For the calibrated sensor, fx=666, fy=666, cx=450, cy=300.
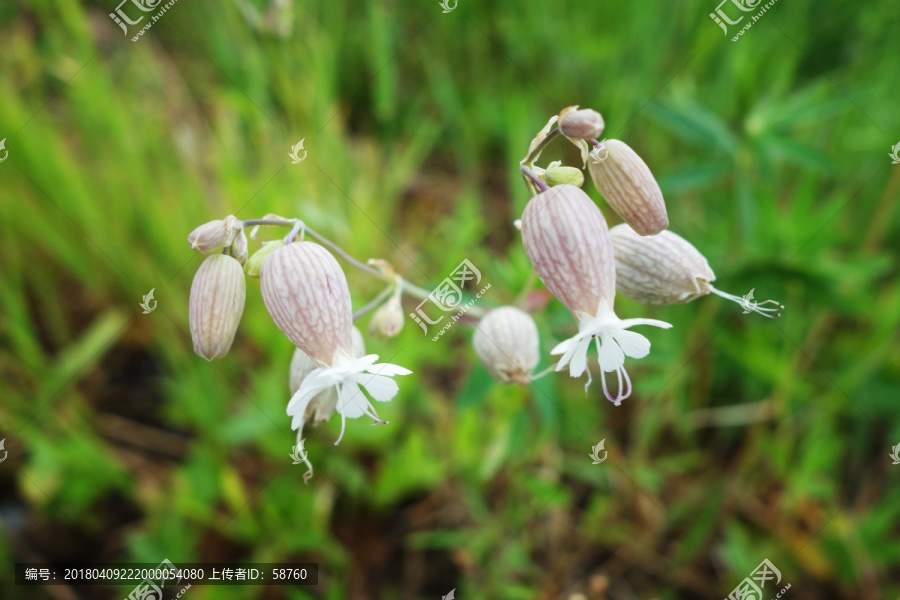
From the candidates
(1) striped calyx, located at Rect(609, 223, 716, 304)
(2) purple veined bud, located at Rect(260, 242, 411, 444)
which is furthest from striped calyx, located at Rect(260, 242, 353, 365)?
(1) striped calyx, located at Rect(609, 223, 716, 304)

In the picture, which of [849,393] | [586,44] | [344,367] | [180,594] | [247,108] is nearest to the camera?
[344,367]

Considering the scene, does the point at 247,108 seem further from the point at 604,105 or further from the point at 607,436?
the point at 607,436

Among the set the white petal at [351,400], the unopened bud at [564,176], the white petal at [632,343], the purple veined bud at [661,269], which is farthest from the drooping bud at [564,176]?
the white petal at [351,400]

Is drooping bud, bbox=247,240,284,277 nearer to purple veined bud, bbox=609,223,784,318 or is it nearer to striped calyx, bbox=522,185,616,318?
A: striped calyx, bbox=522,185,616,318

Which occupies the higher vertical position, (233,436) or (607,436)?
(233,436)

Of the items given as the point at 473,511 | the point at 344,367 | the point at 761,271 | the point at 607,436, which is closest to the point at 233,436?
the point at 473,511

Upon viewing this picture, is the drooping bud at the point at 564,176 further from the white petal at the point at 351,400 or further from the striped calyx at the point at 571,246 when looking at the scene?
the white petal at the point at 351,400
